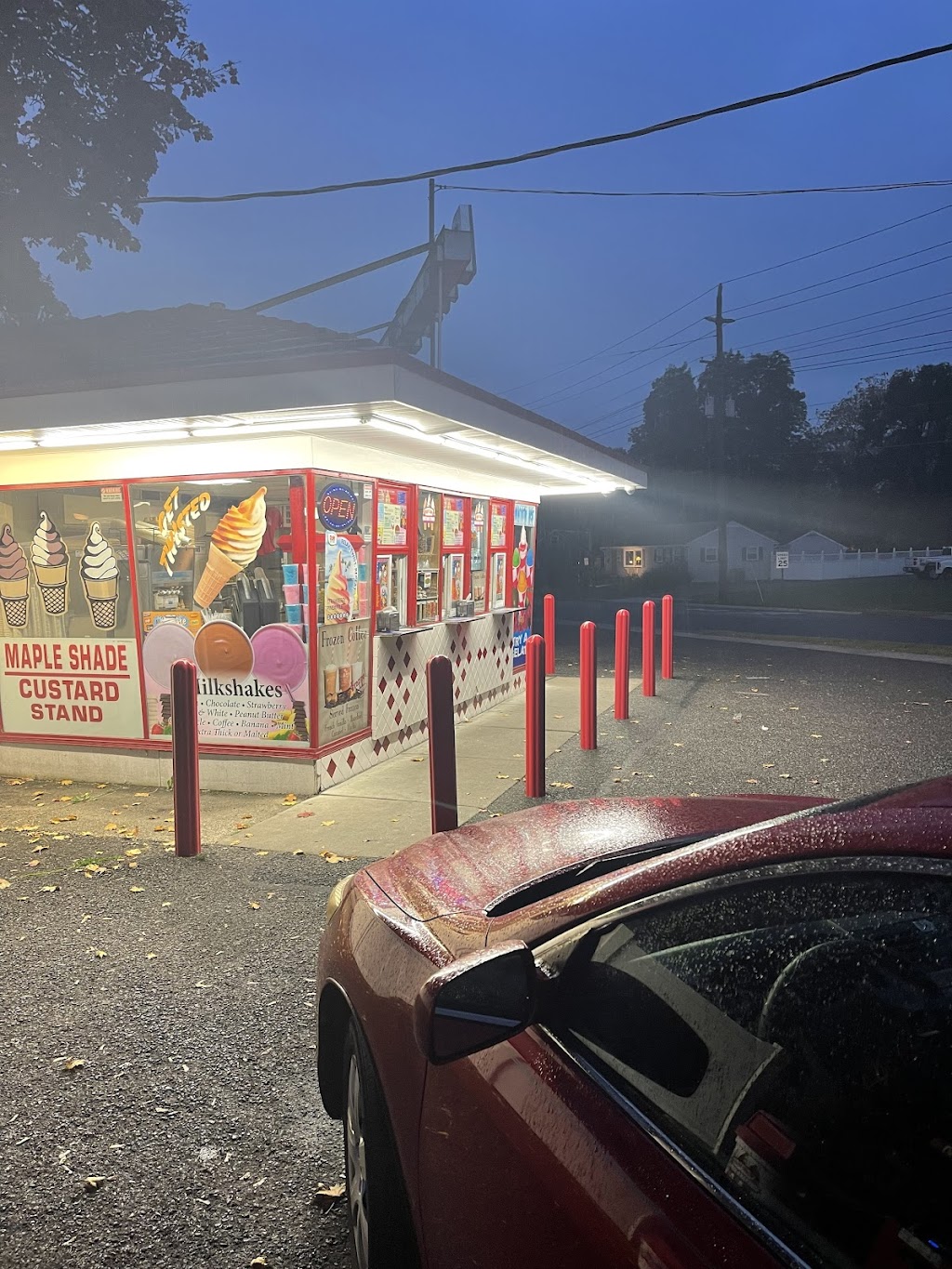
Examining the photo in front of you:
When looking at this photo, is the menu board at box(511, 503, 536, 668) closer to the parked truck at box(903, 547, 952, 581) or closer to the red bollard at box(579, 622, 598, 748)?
the red bollard at box(579, 622, 598, 748)

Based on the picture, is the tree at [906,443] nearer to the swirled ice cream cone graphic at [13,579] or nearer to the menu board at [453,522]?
the menu board at [453,522]

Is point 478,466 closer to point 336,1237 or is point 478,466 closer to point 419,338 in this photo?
point 336,1237

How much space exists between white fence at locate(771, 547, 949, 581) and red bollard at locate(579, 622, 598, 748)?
185 ft

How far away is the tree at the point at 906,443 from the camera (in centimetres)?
7462

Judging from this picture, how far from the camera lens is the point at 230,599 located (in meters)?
7.41

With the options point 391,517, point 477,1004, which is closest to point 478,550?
point 391,517

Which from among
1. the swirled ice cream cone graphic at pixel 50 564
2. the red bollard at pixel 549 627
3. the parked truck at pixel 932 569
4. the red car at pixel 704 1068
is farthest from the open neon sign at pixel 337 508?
the parked truck at pixel 932 569

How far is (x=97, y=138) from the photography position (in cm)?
2641

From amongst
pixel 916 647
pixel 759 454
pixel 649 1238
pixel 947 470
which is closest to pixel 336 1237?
pixel 649 1238

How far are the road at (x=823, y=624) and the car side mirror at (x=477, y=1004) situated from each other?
64.6ft

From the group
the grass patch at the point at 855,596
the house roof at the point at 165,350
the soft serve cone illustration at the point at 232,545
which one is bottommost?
the grass patch at the point at 855,596

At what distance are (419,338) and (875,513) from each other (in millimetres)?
64597

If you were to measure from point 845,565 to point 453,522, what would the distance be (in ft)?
198

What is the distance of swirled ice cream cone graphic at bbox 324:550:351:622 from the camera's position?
738 cm
